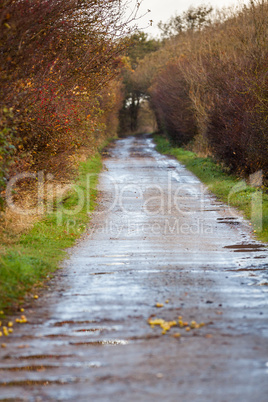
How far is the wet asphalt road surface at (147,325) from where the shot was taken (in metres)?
4.53

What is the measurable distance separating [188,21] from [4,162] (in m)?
55.2

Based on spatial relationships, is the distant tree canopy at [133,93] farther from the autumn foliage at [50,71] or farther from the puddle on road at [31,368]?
the puddle on road at [31,368]

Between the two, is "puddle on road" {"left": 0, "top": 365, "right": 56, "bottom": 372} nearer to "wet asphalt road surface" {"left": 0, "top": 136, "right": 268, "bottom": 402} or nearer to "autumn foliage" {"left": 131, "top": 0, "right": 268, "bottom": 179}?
"wet asphalt road surface" {"left": 0, "top": 136, "right": 268, "bottom": 402}

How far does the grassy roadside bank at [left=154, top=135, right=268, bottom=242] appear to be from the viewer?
45.5 feet

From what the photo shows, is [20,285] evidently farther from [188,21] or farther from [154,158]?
[188,21]

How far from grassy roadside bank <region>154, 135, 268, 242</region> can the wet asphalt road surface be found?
1.44 metres

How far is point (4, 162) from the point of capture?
9000mm

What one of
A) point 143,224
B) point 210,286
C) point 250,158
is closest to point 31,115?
point 143,224

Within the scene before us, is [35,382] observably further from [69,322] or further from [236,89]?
[236,89]

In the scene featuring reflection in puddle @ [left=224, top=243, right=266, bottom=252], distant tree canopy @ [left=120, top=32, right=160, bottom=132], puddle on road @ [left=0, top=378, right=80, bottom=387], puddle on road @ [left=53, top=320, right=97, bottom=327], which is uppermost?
distant tree canopy @ [left=120, top=32, right=160, bottom=132]

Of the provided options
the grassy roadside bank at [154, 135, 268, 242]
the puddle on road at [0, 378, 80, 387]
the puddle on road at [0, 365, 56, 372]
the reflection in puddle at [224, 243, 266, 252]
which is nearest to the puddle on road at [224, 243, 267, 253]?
the reflection in puddle at [224, 243, 266, 252]

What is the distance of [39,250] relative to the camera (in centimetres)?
995

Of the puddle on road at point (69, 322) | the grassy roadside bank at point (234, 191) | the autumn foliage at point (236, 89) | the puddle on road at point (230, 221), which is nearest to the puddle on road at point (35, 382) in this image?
the puddle on road at point (69, 322)

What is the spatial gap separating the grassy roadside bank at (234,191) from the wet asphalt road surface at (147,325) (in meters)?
1.44
